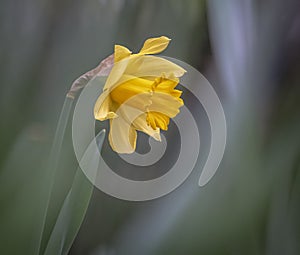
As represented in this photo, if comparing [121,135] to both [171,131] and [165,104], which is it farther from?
[171,131]

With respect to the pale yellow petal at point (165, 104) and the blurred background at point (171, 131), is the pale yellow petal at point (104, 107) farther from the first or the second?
the blurred background at point (171, 131)

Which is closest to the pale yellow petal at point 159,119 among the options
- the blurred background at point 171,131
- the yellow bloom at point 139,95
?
the yellow bloom at point 139,95

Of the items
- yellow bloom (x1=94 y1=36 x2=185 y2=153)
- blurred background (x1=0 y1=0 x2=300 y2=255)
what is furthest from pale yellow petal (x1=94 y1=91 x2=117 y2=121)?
blurred background (x1=0 y1=0 x2=300 y2=255)

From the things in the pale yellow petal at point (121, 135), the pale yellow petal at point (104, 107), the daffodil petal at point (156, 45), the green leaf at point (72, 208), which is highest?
the daffodil petal at point (156, 45)

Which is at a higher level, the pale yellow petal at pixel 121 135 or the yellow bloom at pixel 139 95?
the yellow bloom at pixel 139 95

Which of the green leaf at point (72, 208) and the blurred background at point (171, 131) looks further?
the blurred background at point (171, 131)

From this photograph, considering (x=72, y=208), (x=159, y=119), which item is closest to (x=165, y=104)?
(x=159, y=119)

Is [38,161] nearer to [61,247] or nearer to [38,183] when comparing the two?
[38,183]
